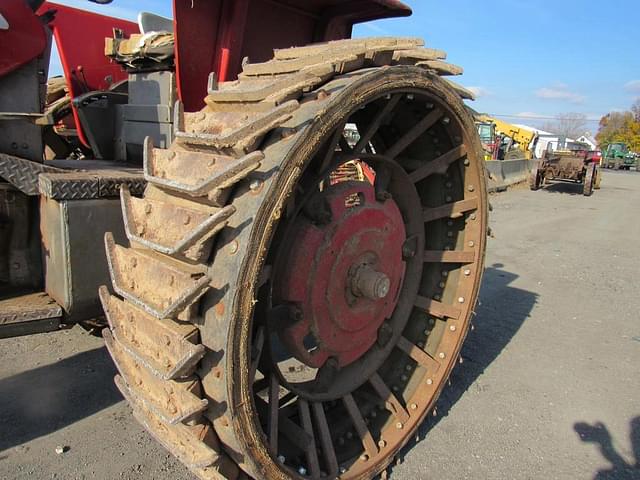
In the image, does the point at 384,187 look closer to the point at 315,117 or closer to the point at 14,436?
the point at 315,117

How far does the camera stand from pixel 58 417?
9.21 feet

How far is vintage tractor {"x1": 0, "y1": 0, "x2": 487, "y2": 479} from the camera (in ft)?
4.99

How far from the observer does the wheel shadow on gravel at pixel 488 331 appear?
10.4 ft

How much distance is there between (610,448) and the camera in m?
2.79

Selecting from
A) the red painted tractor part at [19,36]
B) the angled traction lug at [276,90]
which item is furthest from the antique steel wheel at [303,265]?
the red painted tractor part at [19,36]

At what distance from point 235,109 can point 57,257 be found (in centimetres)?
97

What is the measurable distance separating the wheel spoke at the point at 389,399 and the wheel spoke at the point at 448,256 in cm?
70

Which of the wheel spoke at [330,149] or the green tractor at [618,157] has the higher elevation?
the green tractor at [618,157]

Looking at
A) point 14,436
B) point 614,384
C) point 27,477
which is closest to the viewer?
point 27,477

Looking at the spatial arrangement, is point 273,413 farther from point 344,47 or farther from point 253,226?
point 344,47

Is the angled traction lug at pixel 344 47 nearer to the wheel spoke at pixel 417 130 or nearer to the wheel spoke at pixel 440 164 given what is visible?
the wheel spoke at pixel 417 130

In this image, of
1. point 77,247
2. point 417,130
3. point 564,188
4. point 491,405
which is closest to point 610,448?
point 491,405

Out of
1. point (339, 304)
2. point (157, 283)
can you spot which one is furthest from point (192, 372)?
point (339, 304)

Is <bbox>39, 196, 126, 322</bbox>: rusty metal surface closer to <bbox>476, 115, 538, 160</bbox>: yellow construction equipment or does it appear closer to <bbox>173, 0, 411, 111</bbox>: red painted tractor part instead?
<bbox>173, 0, 411, 111</bbox>: red painted tractor part
